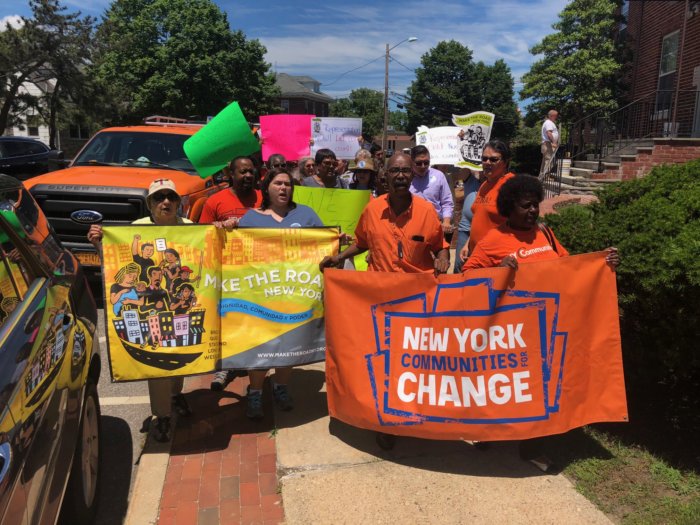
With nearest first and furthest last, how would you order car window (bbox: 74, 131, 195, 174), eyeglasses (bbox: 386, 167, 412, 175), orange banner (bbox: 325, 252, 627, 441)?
orange banner (bbox: 325, 252, 627, 441) < eyeglasses (bbox: 386, 167, 412, 175) < car window (bbox: 74, 131, 195, 174)

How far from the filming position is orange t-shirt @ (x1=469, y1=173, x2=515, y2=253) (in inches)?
174

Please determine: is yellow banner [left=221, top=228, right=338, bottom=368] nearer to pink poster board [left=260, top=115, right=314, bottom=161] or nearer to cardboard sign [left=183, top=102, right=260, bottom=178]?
cardboard sign [left=183, top=102, right=260, bottom=178]

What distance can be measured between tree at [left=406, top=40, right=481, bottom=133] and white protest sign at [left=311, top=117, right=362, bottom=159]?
69418mm

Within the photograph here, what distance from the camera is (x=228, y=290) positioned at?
3922mm

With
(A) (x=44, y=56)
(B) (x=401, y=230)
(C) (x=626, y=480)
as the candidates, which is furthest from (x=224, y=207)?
(A) (x=44, y=56)

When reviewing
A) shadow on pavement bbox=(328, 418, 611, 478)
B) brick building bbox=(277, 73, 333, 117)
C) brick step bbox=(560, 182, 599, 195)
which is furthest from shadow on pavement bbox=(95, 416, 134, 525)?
brick building bbox=(277, 73, 333, 117)

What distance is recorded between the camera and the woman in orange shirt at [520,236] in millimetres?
3492

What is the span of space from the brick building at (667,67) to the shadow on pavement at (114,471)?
1497cm

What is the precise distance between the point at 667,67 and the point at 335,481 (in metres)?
19.7

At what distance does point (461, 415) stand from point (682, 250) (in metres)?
1.56

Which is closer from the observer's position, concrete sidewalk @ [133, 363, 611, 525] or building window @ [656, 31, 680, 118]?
concrete sidewalk @ [133, 363, 611, 525]

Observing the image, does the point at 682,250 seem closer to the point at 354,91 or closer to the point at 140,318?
the point at 140,318

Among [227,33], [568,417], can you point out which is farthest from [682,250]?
[227,33]

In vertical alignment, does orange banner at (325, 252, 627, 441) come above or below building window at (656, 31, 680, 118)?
below
